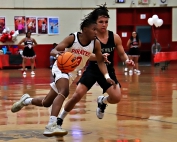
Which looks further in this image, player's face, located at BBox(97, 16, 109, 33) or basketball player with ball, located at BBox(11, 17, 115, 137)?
player's face, located at BBox(97, 16, 109, 33)

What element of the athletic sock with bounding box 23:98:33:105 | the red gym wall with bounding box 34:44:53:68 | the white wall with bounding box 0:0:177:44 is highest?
the white wall with bounding box 0:0:177:44

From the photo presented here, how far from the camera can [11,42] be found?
86.1 ft

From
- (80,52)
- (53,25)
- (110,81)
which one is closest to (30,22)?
(53,25)

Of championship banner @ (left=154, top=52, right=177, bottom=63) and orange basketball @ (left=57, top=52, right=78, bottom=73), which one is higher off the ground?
orange basketball @ (left=57, top=52, right=78, bottom=73)

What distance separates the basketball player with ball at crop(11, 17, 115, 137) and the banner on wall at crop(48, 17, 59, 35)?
20.0m

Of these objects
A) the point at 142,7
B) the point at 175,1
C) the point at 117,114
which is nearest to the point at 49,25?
the point at 142,7

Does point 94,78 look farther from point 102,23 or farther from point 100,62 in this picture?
point 102,23

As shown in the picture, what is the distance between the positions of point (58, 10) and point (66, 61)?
2102 cm

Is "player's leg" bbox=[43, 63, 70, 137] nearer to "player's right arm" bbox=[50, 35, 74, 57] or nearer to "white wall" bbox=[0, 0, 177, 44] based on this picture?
"player's right arm" bbox=[50, 35, 74, 57]

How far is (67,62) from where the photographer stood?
620 centimetres

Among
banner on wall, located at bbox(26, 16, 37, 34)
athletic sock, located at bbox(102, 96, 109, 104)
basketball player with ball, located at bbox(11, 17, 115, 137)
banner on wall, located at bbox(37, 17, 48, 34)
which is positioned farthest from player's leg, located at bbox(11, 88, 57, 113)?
banner on wall, located at bbox(37, 17, 48, 34)

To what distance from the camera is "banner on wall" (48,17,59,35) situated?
2683 centimetres

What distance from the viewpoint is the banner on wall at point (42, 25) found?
87.7ft

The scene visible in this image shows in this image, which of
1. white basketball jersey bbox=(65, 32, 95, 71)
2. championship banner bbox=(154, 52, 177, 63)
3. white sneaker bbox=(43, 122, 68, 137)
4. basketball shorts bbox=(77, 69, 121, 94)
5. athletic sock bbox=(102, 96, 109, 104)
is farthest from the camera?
championship banner bbox=(154, 52, 177, 63)
